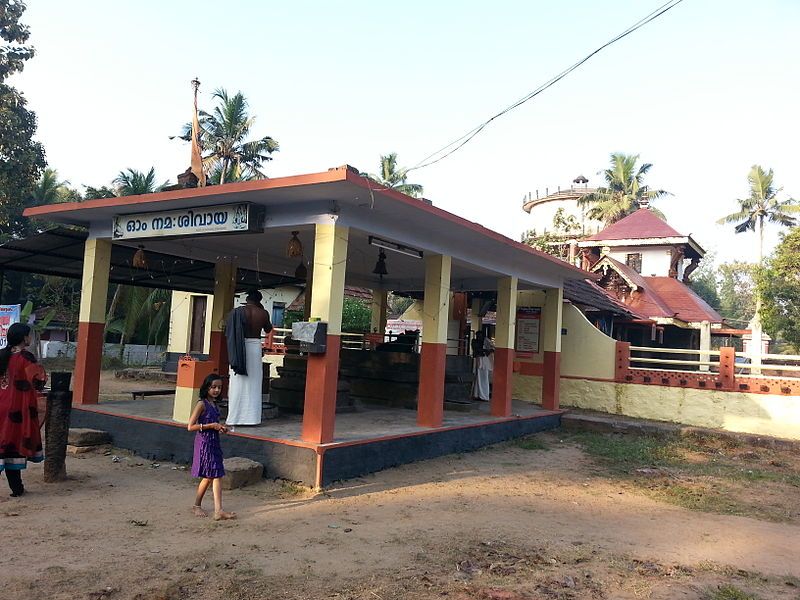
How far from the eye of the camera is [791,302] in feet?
60.8

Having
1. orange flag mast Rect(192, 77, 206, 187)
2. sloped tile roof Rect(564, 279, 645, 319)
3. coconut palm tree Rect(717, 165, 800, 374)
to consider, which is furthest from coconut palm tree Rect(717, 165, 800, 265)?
orange flag mast Rect(192, 77, 206, 187)

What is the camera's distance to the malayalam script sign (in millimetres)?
7168

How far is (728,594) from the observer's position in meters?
4.00

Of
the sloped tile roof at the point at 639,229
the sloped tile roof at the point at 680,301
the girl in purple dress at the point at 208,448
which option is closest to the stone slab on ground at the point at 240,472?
the girl in purple dress at the point at 208,448

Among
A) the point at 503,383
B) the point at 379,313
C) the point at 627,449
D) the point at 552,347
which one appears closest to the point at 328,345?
the point at 503,383

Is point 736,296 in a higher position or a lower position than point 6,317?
higher

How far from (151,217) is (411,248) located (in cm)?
354

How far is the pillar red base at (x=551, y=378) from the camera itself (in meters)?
12.5

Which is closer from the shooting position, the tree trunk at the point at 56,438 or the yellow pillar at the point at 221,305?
the tree trunk at the point at 56,438

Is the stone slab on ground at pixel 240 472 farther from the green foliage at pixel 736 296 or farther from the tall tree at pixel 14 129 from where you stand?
the green foliage at pixel 736 296

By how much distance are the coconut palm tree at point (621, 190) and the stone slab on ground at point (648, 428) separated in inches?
974

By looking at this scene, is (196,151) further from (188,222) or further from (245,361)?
(245,361)

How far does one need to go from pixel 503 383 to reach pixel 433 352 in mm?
2722

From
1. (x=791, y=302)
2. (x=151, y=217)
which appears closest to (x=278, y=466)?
(x=151, y=217)
